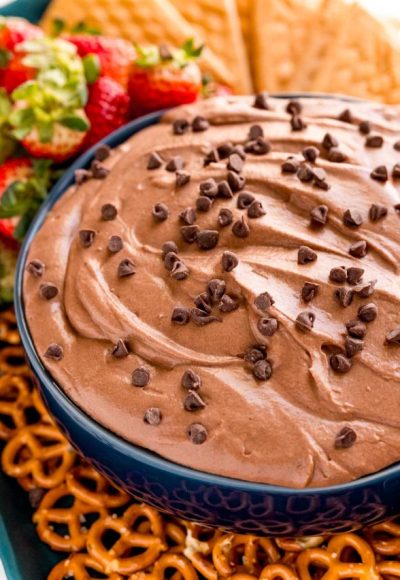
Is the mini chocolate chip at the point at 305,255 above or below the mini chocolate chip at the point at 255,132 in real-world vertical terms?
below

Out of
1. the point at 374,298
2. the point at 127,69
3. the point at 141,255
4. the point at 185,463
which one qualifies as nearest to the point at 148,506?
the point at 185,463

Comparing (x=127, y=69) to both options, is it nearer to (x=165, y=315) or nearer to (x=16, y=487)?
(x=165, y=315)

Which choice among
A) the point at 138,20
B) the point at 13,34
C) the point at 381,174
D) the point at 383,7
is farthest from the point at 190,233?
the point at 383,7

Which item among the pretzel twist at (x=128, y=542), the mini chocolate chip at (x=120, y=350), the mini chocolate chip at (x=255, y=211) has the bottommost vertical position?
the pretzel twist at (x=128, y=542)

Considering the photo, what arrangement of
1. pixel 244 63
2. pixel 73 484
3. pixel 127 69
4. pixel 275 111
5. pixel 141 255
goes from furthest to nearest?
1. pixel 244 63
2. pixel 127 69
3. pixel 275 111
4. pixel 73 484
5. pixel 141 255

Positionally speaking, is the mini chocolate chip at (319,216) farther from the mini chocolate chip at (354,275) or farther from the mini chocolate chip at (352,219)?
the mini chocolate chip at (354,275)

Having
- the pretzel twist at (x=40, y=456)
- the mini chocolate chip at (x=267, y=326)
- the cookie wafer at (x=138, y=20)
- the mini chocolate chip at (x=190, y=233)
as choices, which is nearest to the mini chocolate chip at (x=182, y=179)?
the mini chocolate chip at (x=190, y=233)

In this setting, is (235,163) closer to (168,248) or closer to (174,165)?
(174,165)
